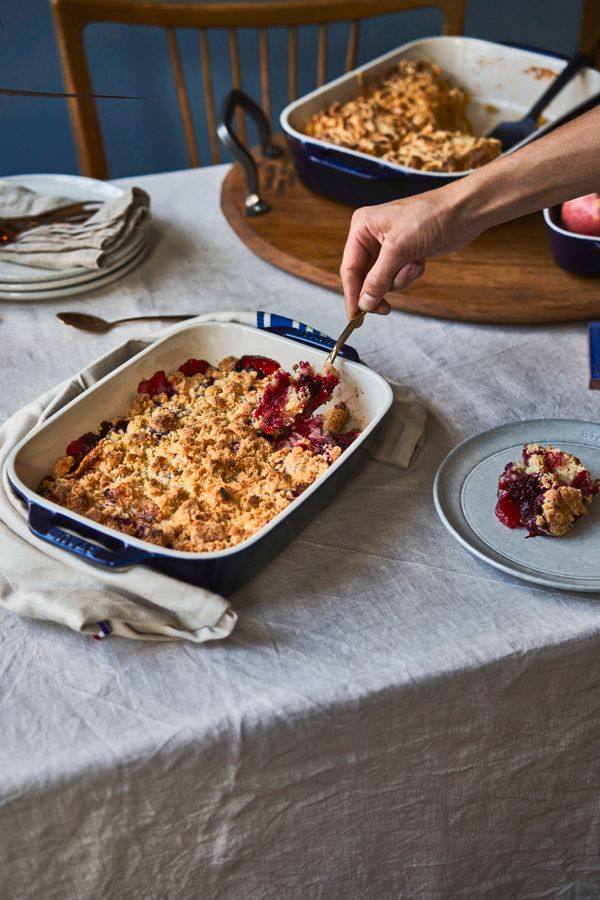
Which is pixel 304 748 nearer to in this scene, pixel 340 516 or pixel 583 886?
pixel 340 516

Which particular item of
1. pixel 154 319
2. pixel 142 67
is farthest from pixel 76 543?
pixel 142 67

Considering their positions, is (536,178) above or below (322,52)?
above

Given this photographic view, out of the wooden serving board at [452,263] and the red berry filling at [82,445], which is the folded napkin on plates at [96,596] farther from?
the wooden serving board at [452,263]

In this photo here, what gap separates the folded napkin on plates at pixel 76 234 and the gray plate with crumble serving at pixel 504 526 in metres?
0.69

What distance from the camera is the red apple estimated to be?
1.22 metres

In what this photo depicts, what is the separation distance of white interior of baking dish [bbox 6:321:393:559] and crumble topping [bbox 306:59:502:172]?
53 cm

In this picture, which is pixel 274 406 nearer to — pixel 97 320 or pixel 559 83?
pixel 97 320

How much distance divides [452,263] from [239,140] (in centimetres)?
42

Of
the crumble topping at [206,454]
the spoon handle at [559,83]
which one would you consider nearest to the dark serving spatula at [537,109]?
the spoon handle at [559,83]

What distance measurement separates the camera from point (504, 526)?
2.91 feet

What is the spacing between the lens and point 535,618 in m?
0.82

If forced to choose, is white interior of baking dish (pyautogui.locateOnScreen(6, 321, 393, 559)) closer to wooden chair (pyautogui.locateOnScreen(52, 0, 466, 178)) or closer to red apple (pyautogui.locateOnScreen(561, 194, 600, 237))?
red apple (pyautogui.locateOnScreen(561, 194, 600, 237))

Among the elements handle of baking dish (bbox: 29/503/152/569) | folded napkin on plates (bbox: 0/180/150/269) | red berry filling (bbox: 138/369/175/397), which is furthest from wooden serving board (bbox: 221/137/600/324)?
handle of baking dish (bbox: 29/503/152/569)

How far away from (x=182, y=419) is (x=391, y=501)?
25 cm
